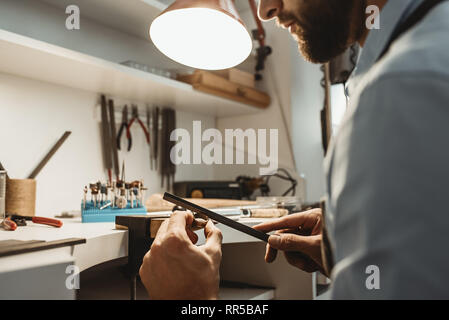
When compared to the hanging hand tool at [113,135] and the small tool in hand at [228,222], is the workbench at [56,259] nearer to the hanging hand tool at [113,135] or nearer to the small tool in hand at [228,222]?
the small tool in hand at [228,222]

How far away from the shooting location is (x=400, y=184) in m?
0.29

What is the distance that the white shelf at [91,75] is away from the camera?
104 cm

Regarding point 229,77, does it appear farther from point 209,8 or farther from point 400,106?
point 400,106

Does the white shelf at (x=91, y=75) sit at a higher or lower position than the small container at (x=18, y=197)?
higher

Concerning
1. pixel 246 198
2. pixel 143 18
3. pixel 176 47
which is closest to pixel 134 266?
pixel 176 47

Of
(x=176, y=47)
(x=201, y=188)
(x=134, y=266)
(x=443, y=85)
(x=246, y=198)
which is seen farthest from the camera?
(x=246, y=198)

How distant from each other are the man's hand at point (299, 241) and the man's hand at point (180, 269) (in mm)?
209

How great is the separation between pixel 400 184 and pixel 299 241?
45 cm

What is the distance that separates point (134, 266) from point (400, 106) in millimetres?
660

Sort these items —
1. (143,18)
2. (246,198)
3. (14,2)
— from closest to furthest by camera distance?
(14,2) < (143,18) < (246,198)

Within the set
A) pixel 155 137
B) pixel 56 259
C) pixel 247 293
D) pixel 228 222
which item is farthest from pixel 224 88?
pixel 56 259

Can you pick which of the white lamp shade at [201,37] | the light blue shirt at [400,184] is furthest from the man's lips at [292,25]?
the light blue shirt at [400,184]
